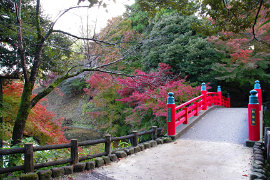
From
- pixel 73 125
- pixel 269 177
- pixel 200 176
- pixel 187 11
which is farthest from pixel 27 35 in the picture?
pixel 73 125

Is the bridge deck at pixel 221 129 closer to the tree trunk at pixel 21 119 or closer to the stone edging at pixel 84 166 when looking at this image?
the stone edging at pixel 84 166

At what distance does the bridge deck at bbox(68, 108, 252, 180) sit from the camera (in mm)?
3730

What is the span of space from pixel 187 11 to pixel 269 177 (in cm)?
376

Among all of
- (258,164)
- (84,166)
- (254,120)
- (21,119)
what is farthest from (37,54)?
(254,120)

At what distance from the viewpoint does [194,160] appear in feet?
14.6

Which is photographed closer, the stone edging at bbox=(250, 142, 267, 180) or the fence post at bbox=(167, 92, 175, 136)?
the stone edging at bbox=(250, 142, 267, 180)

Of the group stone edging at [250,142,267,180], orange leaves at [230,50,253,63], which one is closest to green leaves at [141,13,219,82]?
orange leaves at [230,50,253,63]

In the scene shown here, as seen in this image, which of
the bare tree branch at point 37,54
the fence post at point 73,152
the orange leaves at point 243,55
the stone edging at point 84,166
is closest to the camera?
the stone edging at point 84,166

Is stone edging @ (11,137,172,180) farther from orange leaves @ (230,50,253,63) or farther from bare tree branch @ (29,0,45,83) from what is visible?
orange leaves @ (230,50,253,63)

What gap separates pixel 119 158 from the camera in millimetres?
4734

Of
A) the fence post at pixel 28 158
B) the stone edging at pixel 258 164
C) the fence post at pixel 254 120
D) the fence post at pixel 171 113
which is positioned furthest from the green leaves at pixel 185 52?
the fence post at pixel 28 158

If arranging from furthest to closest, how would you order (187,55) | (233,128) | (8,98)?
(187,55) < (233,128) < (8,98)

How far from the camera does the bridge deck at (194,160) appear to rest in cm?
373

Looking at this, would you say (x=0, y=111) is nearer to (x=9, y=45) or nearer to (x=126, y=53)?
(x=9, y=45)
